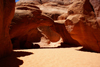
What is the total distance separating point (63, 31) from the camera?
11.4 m

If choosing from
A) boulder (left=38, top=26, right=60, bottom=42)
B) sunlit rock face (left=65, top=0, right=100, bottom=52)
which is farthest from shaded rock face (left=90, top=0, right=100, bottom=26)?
boulder (left=38, top=26, right=60, bottom=42)

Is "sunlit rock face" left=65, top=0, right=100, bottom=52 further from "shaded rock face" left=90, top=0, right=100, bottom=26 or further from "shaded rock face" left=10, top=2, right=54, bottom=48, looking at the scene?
"shaded rock face" left=10, top=2, right=54, bottom=48

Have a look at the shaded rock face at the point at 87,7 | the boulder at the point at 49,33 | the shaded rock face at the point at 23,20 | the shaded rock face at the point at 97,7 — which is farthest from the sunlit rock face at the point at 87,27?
the boulder at the point at 49,33

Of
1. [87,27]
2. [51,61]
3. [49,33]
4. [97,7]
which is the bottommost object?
[49,33]

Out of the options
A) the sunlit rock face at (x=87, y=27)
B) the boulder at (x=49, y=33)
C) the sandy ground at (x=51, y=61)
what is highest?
the sunlit rock face at (x=87, y=27)

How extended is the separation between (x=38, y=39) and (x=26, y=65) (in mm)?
11924

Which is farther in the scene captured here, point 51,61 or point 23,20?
point 23,20

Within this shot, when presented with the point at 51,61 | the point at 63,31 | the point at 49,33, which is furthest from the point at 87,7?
the point at 49,33

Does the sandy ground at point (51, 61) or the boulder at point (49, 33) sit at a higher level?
the sandy ground at point (51, 61)

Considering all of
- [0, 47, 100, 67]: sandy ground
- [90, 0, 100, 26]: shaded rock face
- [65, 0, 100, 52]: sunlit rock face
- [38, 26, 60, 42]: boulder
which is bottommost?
[38, 26, 60, 42]: boulder

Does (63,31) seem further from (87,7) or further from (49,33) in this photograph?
(49,33)

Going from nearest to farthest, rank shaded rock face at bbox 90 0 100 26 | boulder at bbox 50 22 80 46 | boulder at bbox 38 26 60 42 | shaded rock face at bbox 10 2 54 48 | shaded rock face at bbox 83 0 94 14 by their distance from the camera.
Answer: shaded rock face at bbox 90 0 100 26, shaded rock face at bbox 83 0 94 14, shaded rock face at bbox 10 2 54 48, boulder at bbox 50 22 80 46, boulder at bbox 38 26 60 42

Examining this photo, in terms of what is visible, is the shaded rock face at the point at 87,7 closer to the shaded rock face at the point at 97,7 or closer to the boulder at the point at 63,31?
the shaded rock face at the point at 97,7

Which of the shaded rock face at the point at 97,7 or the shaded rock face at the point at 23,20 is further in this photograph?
the shaded rock face at the point at 23,20
